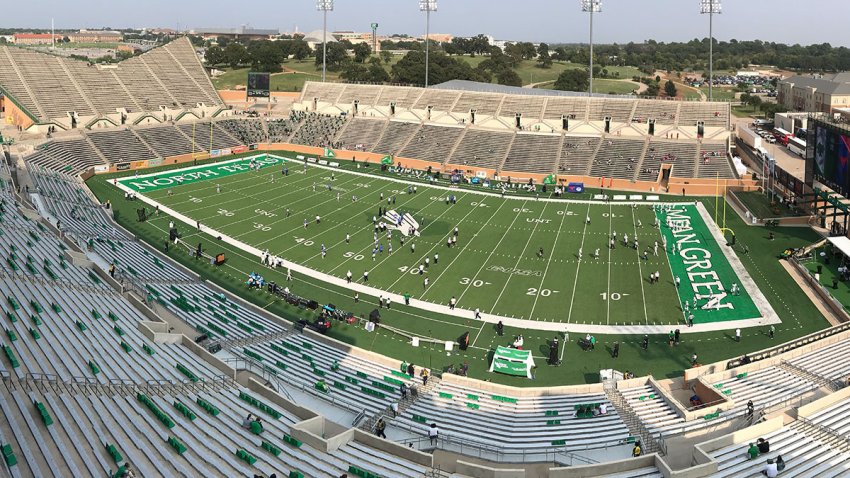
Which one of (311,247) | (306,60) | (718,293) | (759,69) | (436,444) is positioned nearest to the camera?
(436,444)

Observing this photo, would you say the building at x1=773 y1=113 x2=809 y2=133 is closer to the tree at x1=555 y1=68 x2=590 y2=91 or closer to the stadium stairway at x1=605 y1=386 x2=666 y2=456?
the tree at x1=555 y1=68 x2=590 y2=91

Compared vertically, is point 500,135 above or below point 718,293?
above

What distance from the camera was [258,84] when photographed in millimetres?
75375

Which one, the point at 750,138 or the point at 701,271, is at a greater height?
the point at 750,138

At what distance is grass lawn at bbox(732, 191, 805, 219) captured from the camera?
4409 centimetres

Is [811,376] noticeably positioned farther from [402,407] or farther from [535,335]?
[402,407]

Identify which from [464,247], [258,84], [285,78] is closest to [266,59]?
[285,78]

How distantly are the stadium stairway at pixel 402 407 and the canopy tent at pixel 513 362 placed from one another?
2730mm

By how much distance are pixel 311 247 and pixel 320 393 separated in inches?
726

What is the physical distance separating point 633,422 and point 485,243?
68.7 ft

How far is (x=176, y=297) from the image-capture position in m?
29.2

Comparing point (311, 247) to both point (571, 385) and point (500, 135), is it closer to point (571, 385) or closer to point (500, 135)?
point (571, 385)

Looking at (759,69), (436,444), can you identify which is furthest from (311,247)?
(759,69)

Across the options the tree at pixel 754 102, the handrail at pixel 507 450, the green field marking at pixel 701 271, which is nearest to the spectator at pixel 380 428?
the handrail at pixel 507 450
